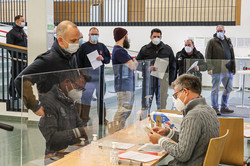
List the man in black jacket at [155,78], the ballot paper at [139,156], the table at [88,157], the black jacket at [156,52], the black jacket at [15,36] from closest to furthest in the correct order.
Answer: the table at [88,157]
the ballot paper at [139,156]
the man in black jacket at [155,78]
the black jacket at [156,52]
the black jacket at [15,36]

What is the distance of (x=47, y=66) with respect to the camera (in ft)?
9.77

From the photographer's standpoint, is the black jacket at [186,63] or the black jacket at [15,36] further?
the black jacket at [15,36]

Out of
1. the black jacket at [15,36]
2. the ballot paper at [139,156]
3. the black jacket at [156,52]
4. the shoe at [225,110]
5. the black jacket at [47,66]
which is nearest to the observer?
the black jacket at [47,66]

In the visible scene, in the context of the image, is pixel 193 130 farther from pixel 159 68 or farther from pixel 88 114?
pixel 159 68

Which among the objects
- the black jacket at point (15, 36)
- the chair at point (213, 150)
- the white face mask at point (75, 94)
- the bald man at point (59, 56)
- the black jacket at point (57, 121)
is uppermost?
the black jacket at point (15, 36)

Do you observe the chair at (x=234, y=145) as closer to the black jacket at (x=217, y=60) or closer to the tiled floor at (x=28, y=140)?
the tiled floor at (x=28, y=140)

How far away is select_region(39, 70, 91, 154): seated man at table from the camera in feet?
8.58

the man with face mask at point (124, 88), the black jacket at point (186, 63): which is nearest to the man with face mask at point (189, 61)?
the black jacket at point (186, 63)

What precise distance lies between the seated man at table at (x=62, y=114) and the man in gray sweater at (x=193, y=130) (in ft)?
2.20

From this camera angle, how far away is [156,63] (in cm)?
489

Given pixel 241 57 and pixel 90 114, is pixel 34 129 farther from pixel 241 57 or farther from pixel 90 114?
pixel 241 57

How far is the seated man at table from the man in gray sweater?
0.67 meters

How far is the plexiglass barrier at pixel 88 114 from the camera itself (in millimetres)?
2590

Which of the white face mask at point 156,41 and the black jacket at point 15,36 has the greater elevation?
the black jacket at point 15,36
